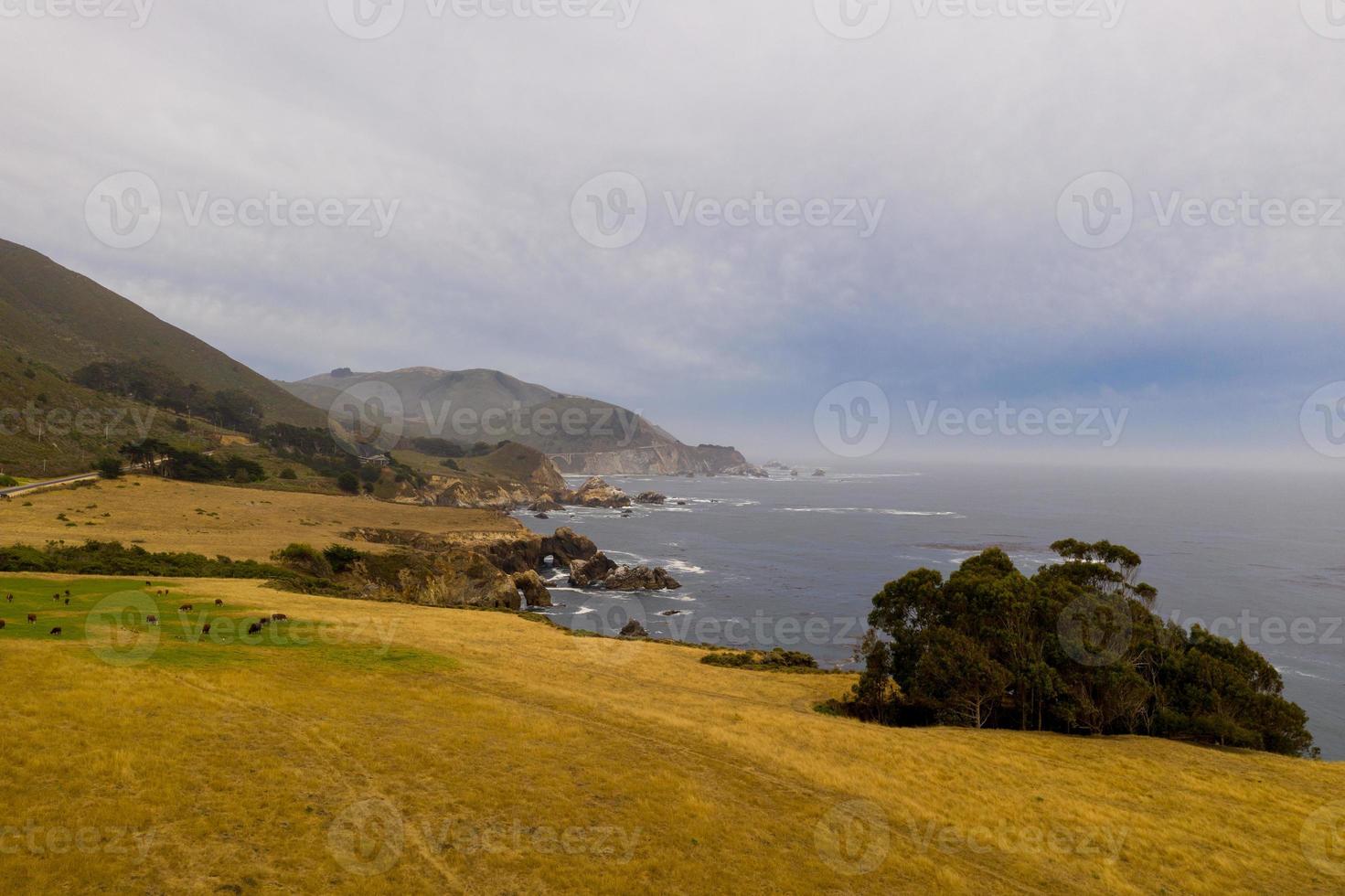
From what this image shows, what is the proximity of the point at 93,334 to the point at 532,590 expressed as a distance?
171818 millimetres

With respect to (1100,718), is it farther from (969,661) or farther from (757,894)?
(757,894)

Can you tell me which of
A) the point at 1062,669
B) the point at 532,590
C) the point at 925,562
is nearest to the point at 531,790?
the point at 1062,669

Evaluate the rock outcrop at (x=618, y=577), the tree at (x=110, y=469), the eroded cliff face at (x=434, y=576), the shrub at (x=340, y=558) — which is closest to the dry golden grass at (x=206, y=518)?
the tree at (x=110, y=469)

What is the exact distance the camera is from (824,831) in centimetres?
1445

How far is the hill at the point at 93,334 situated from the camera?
135 meters

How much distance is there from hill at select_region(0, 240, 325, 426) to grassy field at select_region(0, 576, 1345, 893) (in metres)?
159

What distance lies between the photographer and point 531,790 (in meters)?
14.6

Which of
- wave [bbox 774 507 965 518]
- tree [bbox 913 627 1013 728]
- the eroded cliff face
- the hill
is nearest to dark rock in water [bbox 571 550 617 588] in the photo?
the eroded cliff face

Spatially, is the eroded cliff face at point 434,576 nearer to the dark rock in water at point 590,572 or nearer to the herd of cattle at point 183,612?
the dark rock in water at point 590,572

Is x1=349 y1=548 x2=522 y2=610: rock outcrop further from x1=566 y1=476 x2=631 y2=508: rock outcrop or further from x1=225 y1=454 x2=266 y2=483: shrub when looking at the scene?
x1=566 y1=476 x2=631 y2=508: rock outcrop

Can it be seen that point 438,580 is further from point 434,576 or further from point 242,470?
point 242,470

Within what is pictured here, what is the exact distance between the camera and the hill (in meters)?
135

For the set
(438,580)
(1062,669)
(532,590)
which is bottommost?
(532,590)

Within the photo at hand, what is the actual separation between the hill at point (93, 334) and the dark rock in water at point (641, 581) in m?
135
